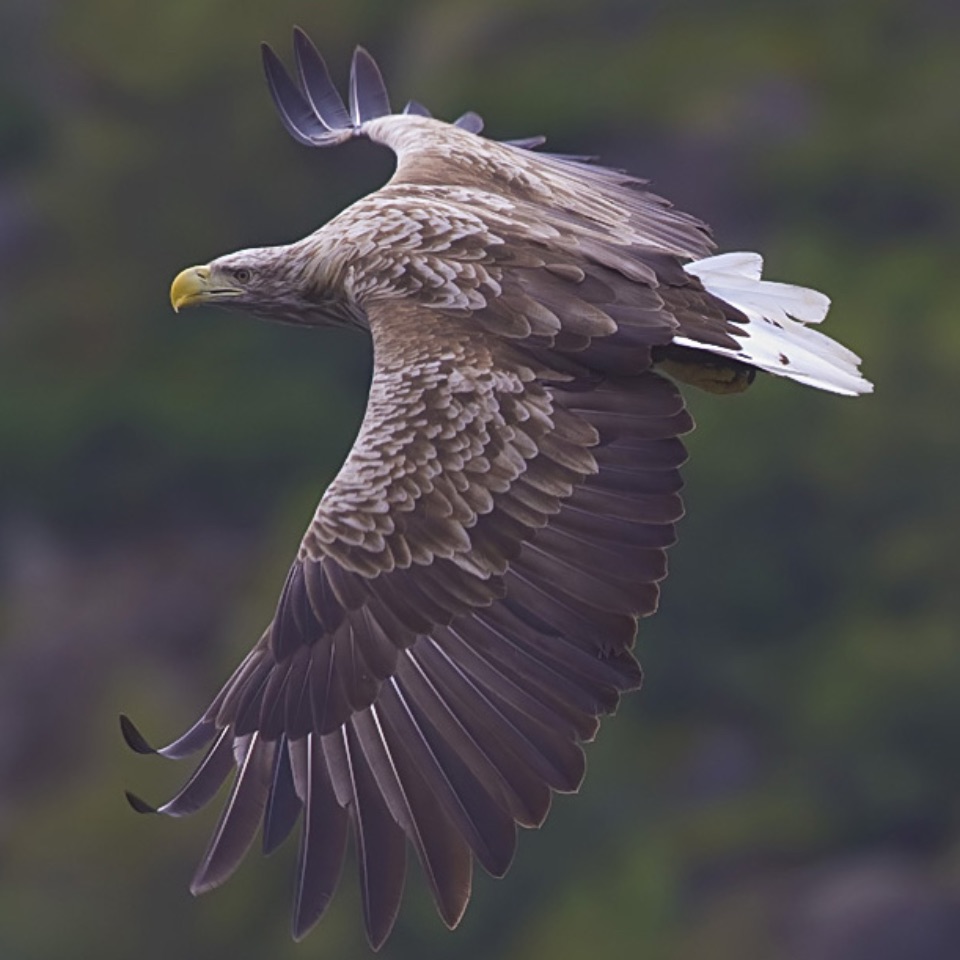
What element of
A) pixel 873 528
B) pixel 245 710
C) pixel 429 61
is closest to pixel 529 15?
pixel 429 61

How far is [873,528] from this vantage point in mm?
28031

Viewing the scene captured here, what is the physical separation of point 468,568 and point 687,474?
18.1 metres

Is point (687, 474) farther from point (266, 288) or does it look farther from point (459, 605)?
point (459, 605)

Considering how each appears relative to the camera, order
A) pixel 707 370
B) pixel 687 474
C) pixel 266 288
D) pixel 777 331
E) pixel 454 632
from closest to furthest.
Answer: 1. pixel 454 632
2. pixel 777 331
3. pixel 707 370
4. pixel 266 288
5. pixel 687 474

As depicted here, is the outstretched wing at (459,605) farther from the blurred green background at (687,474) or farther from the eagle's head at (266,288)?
the blurred green background at (687,474)

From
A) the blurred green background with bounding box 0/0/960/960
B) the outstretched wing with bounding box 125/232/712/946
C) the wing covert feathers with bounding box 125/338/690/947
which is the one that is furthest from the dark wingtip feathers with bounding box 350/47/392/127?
the blurred green background with bounding box 0/0/960/960

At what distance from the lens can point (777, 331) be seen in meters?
9.55

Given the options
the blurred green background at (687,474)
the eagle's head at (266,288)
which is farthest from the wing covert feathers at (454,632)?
the blurred green background at (687,474)

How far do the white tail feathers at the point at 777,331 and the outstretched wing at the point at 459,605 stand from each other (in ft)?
1.24

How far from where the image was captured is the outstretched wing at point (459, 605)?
8.40 m

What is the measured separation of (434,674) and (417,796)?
376 mm

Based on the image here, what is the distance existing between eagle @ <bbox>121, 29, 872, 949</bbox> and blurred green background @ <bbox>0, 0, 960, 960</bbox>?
1418 cm

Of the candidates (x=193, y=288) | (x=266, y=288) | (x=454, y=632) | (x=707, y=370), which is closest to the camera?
(x=454, y=632)

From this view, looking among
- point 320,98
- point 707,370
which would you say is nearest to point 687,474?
point 320,98
